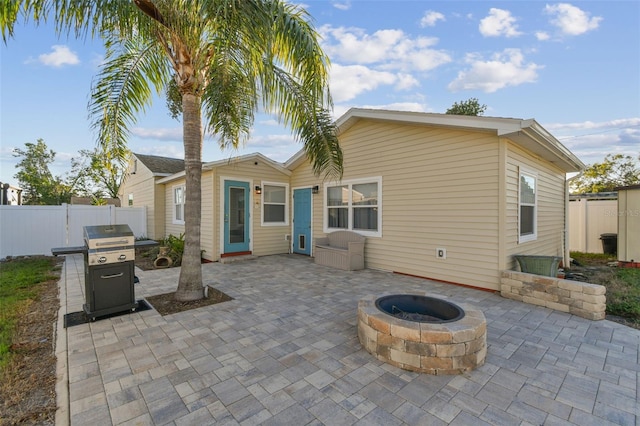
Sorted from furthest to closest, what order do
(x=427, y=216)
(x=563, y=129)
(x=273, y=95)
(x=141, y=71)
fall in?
1. (x=563, y=129)
2. (x=427, y=216)
3. (x=141, y=71)
4. (x=273, y=95)

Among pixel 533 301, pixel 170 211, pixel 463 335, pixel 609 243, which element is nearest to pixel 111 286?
pixel 463 335

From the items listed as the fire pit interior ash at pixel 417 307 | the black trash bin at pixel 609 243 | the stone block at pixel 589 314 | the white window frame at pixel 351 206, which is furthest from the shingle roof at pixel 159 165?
the black trash bin at pixel 609 243

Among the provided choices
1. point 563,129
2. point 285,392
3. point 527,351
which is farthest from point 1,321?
point 563,129

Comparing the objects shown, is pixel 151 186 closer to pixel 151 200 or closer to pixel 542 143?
pixel 151 200

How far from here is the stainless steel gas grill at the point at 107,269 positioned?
3.46 metres

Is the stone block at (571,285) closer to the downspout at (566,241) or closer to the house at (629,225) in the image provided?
the downspout at (566,241)

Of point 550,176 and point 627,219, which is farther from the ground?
point 550,176

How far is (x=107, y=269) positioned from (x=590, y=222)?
14.0m

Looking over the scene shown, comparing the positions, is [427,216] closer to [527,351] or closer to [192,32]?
[527,351]

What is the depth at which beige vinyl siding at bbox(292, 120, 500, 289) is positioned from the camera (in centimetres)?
496

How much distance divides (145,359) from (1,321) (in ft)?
8.33

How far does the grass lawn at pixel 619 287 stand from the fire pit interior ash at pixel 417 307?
274 centimetres

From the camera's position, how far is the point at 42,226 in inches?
340

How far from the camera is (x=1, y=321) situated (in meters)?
3.42
